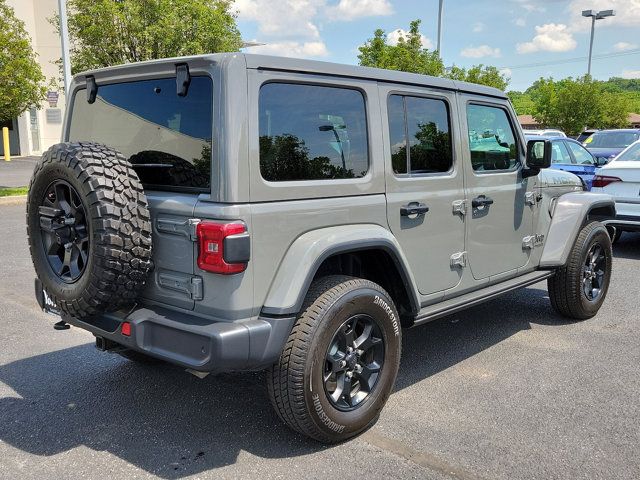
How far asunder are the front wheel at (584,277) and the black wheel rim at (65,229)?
382 cm

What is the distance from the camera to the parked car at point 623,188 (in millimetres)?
8117

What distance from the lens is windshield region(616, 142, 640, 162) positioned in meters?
8.86

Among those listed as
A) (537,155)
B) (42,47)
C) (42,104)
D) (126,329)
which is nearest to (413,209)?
(537,155)

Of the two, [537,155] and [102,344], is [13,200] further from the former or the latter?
[537,155]

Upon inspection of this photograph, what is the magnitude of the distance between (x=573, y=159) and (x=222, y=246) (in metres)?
10.4

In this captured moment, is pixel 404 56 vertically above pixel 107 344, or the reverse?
pixel 404 56

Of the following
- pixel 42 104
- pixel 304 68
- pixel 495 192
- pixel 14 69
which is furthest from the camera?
pixel 42 104

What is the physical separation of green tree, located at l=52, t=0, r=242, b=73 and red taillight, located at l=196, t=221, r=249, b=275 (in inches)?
528

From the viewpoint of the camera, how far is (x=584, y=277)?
5410 mm

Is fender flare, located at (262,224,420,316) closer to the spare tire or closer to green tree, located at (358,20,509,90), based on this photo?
the spare tire

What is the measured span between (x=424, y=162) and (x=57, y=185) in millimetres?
2144

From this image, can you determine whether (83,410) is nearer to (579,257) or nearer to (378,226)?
(378,226)

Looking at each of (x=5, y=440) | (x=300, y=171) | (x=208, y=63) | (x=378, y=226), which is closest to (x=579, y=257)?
(x=378, y=226)

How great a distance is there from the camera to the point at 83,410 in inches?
146
